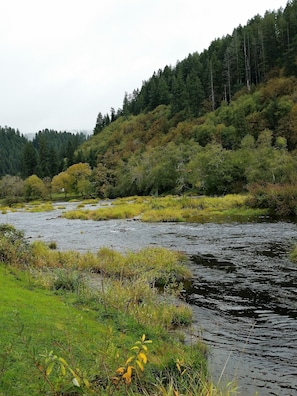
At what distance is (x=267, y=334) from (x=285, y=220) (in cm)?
2387

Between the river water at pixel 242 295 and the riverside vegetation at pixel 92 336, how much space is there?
2.15 ft

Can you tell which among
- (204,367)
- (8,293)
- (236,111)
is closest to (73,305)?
(8,293)

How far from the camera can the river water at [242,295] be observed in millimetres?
7188

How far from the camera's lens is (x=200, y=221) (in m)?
33.6

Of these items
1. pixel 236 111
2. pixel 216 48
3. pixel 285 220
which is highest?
pixel 216 48

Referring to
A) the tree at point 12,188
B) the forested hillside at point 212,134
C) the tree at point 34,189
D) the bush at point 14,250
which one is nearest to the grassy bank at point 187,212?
the forested hillside at point 212,134

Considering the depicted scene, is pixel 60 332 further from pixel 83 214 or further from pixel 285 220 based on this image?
pixel 83 214

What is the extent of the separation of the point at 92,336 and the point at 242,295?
639 cm

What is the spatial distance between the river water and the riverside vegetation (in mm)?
654

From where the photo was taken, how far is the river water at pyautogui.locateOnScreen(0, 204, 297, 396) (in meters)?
7.19

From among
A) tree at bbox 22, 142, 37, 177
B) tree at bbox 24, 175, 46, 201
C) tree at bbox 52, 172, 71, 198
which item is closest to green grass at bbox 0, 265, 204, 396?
tree at bbox 24, 175, 46, 201

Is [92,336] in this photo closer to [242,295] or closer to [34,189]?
[242,295]

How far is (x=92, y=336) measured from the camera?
712 centimetres

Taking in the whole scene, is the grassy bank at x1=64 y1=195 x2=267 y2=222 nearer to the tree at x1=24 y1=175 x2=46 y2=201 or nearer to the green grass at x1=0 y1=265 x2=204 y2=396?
the green grass at x1=0 y1=265 x2=204 y2=396
